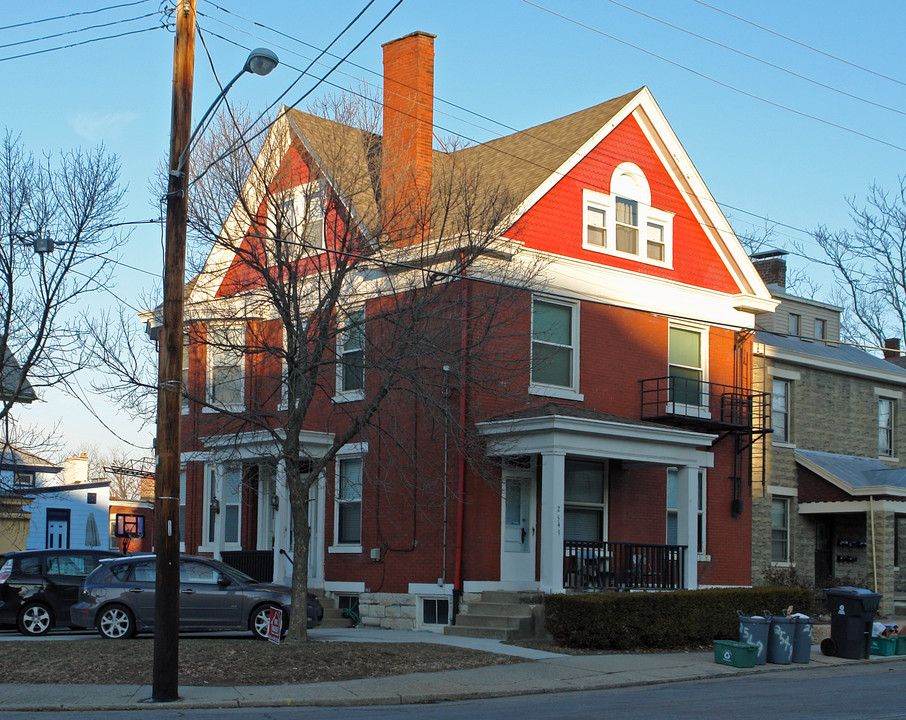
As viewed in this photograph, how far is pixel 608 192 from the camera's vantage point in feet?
81.4

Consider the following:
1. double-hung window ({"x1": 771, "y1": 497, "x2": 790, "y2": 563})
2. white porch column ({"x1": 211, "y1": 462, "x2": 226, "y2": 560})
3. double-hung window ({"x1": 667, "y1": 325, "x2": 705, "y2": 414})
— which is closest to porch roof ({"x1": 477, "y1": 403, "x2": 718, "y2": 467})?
double-hung window ({"x1": 667, "y1": 325, "x2": 705, "y2": 414})

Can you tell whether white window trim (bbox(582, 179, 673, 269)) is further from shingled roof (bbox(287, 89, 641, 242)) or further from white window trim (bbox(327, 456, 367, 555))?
white window trim (bbox(327, 456, 367, 555))

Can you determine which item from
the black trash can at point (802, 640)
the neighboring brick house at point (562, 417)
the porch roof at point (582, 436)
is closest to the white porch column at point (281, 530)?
the neighboring brick house at point (562, 417)

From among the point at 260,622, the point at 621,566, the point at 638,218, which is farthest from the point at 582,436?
the point at 260,622

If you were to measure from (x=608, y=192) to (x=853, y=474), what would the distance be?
10222mm

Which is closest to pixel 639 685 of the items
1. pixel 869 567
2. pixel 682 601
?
pixel 682 601

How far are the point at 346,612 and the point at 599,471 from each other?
234 inches

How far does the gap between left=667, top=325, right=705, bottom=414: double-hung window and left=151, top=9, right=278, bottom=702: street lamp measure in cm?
1330

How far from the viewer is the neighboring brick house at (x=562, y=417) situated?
21.4 metres

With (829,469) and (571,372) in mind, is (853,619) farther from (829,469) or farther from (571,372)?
(829,469)

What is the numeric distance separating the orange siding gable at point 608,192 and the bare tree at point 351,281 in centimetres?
194

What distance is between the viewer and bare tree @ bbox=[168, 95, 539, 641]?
17.9 metres

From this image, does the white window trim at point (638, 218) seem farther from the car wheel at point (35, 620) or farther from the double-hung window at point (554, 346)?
the car wheel at point (35, 620)

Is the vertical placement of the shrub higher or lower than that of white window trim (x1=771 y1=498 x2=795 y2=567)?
lower
